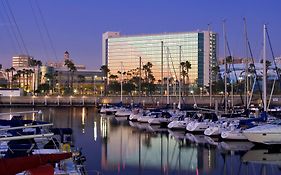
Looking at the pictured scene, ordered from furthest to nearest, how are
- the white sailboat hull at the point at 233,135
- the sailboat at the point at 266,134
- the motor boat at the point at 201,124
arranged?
the motor boat at the point at 201,124
the white sailboat hull at the point at 233,135
the sailboat at the point at 266,134

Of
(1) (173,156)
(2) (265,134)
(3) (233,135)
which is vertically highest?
(2) (265,134)

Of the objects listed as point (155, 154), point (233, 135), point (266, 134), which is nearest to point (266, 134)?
point (266, 134)

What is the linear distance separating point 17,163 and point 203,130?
40725 millimetres

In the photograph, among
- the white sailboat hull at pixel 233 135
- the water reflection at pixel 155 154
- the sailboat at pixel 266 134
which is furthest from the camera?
the white sailboat hull at pixel 233 135

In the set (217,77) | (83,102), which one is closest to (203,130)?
(83,102)

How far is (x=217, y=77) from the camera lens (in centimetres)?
17825

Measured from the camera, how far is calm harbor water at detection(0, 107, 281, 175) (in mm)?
31359

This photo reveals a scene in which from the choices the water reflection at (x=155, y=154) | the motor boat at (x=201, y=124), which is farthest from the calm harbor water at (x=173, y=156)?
the motor boat at (x=201, y=124)

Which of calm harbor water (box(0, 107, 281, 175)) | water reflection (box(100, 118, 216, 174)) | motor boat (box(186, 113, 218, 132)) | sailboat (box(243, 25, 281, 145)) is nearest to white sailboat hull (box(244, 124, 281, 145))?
sailboat (box(243, 25, 281, 145))

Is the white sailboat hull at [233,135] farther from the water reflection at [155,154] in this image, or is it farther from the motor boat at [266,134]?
the motor boat at [266,134]

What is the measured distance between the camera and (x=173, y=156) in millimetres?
37781

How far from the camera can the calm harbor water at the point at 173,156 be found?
3136 cm

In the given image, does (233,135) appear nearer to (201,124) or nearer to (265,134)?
(265,134)

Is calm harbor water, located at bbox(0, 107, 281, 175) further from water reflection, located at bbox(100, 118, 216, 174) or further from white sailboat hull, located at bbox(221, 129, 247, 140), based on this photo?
white sailboat hull, located at bbox(221, 129, 247, 140)
